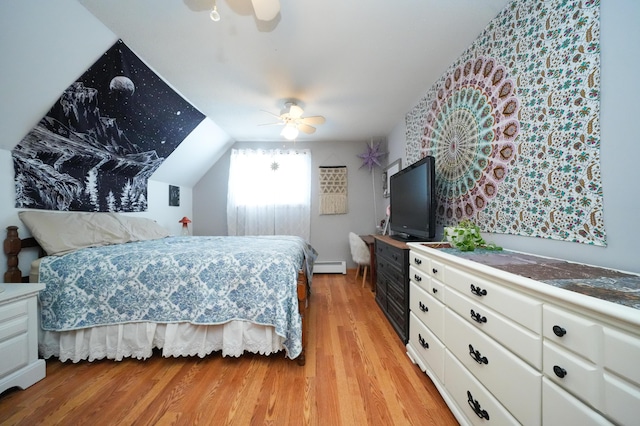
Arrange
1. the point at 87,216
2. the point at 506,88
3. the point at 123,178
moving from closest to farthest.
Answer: the point at 506,88
the point at 87,216
the point at 123,178

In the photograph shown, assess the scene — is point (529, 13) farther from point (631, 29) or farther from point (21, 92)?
point (21, 92)

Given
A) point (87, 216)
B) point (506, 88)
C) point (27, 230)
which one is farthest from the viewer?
point (87, 216)

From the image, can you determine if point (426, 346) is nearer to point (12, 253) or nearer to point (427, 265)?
point (427, 265)

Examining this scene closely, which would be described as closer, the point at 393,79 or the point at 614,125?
the point at 614,125

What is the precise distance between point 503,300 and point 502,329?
4.7 inches

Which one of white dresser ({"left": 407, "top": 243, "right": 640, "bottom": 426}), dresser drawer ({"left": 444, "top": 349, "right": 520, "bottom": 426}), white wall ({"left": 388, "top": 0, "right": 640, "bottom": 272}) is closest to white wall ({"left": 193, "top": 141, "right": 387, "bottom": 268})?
white dresser ({"left": 407, "top": 243, "right": 640, "bottom": 426})

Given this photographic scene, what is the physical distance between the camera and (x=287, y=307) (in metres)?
1.69

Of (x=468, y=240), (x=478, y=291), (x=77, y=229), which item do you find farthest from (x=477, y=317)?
(x=77, y=229)

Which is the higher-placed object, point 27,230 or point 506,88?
point 506,88

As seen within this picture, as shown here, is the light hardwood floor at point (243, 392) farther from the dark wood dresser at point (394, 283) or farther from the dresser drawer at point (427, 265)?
the dresser drawer at point (427, 265)

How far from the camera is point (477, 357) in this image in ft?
3.37

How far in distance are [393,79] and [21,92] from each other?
309cm

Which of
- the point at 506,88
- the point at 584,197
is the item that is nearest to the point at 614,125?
the point at 584,197

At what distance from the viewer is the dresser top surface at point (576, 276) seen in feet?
2.17
